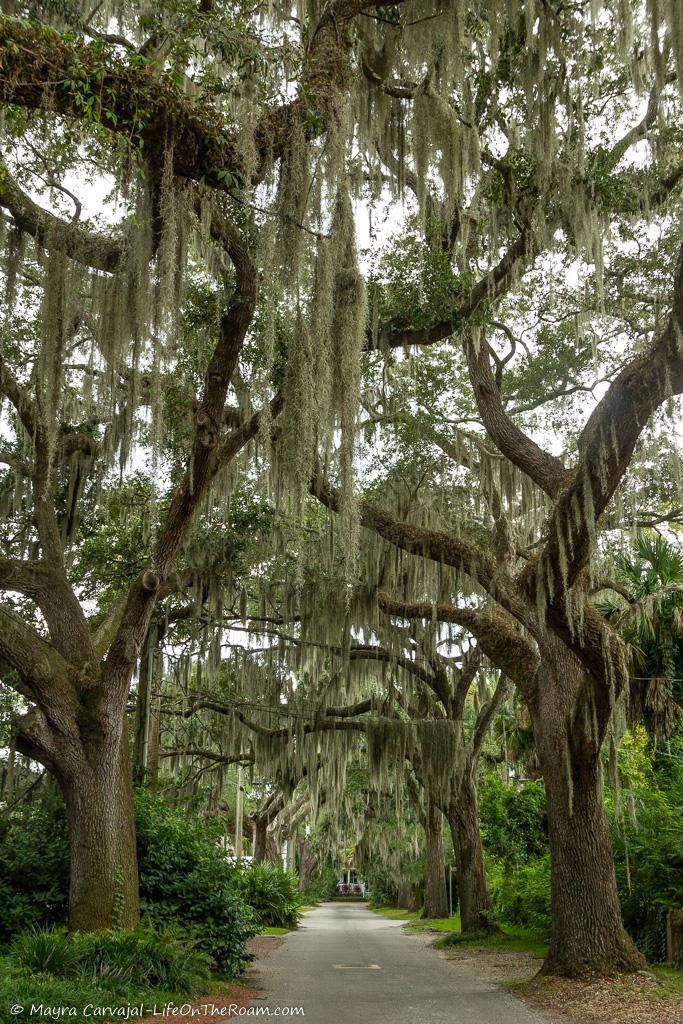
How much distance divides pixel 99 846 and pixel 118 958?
1337 millimetres

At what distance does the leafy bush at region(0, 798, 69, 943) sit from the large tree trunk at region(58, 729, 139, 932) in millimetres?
845

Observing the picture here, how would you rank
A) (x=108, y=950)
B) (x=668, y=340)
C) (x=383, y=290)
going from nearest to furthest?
(x=668, y=340)
(x=108, y=950)
(x=383, y=290)

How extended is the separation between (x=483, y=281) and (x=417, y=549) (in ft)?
9.85

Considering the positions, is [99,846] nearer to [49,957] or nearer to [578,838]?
[49,957]

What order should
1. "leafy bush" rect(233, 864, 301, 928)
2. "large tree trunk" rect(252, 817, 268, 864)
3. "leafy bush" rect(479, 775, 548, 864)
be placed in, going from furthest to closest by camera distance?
"large tree trunk" rect(252, 817, 268, 864) → "leafy bush" rect(233, 864, 301, 928) → "leafy bush" rect(479, 775, 548, 864)

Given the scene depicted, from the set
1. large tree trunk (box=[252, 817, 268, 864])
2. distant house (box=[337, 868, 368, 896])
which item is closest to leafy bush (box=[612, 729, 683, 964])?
large tree trunk (box=[252, 817, 268, 864])

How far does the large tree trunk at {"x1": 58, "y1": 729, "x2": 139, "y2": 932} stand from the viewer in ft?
25.6

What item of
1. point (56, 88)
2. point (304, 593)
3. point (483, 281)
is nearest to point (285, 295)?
point (56, 88)

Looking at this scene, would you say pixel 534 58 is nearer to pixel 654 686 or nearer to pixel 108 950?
pixel 654 686

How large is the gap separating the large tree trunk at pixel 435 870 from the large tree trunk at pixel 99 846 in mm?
11711

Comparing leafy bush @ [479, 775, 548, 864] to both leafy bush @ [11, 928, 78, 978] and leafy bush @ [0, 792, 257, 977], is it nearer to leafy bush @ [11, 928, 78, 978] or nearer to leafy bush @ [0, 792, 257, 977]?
leafy bush @ [0, 792, 257, 977]

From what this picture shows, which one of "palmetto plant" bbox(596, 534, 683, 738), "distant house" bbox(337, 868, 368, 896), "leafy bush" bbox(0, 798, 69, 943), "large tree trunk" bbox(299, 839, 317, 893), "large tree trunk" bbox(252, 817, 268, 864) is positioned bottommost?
"distant house" bbox(337, 868, 368, 896)

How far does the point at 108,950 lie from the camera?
6934mm

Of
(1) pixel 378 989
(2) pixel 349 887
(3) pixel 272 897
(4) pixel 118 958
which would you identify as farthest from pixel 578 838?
(2) pixel 349 887
